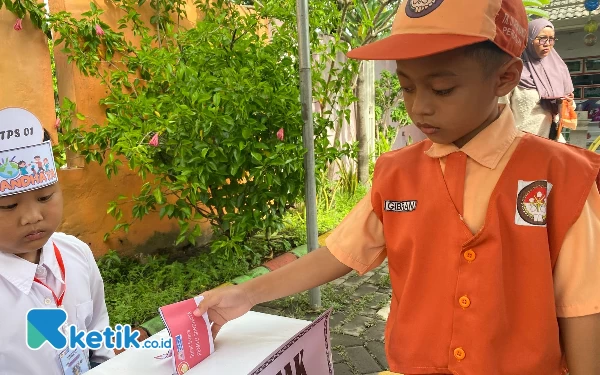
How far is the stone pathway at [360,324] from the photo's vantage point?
9.26 ft

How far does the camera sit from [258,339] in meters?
1.44

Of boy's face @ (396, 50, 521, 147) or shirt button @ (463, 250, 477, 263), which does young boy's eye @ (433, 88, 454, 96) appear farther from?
shirt button @ (463, 250, 477, 263)

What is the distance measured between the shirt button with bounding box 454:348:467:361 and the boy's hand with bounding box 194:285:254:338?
23.8 inches

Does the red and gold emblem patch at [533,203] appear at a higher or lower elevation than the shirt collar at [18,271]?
higher

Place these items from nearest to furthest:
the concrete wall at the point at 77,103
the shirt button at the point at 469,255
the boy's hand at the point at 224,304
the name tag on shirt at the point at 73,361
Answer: the shirt button at the point at 469,255 < the boy's hand at the point at 224,304 < the name tag on shirt at the point at 73,361 < the concrete wall at the point at 77,103

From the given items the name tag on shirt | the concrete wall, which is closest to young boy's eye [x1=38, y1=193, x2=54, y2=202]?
the name tag on shirt

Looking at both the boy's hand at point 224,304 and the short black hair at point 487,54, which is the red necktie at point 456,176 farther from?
the boy's hand at point 224,304

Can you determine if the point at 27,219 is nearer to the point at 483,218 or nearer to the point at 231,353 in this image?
the point at 231,353

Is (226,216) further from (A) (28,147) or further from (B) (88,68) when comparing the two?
(A) (28,147)

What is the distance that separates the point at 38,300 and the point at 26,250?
0.18 m

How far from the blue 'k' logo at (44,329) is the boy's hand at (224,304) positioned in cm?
52

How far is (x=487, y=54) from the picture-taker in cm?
111

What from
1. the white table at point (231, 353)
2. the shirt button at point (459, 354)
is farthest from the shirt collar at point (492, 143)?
the white table at point (231, 353)

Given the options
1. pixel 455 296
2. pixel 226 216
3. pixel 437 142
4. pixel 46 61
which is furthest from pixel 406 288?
pixel 46 61
